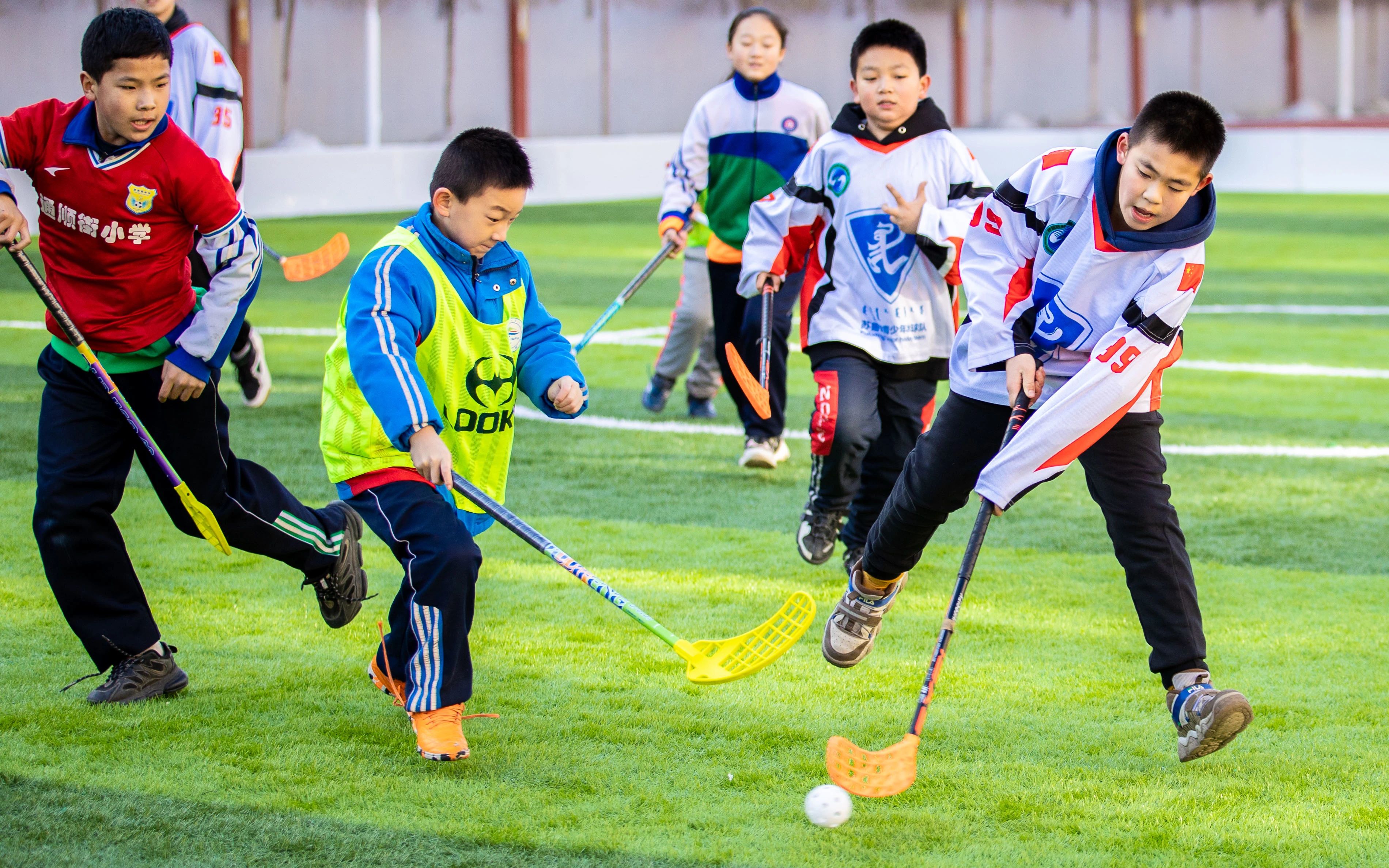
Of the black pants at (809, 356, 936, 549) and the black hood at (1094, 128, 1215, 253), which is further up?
the black hood at (1094, 128, 1215, 253)

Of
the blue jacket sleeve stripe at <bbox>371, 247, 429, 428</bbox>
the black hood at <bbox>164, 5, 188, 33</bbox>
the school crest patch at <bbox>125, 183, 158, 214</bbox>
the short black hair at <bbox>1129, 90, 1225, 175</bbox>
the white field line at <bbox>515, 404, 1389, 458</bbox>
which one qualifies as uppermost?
the black hood at <bbox>164, 5, 188, 33</bbox>

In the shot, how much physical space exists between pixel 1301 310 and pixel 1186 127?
28.8 feet

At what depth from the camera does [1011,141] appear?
2359 centimetres

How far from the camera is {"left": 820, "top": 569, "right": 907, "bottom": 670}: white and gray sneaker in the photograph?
13.6 ft

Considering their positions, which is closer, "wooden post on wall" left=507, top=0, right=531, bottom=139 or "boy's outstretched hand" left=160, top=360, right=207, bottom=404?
"boy's outstretched hand" left=160, top=360, right=207, bottom=404

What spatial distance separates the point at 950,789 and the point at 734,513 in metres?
2.66

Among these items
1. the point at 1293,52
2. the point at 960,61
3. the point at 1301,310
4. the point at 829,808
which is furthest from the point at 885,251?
the point at 1293,52

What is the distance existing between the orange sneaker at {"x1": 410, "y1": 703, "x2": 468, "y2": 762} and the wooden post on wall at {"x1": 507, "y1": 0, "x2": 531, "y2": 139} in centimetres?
2200

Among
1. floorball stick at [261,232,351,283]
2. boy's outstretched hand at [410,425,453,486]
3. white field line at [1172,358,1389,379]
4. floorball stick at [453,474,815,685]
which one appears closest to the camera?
boy's outstretched hand at [410,425,453,486]

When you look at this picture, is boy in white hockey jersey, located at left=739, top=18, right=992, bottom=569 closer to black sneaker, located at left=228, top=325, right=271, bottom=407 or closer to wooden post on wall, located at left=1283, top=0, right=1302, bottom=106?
black sneaker, located at left=228, top=325, right=271, bottom=407

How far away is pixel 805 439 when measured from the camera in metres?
7.38

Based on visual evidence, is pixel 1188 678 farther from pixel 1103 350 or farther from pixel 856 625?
pixel 856 625

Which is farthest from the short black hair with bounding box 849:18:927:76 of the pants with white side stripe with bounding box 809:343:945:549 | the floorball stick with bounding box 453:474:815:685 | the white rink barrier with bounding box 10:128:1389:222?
the white rink barrier with bounding box 10:128:1389:222

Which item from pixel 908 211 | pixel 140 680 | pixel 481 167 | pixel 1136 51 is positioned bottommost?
pixel 140 680
